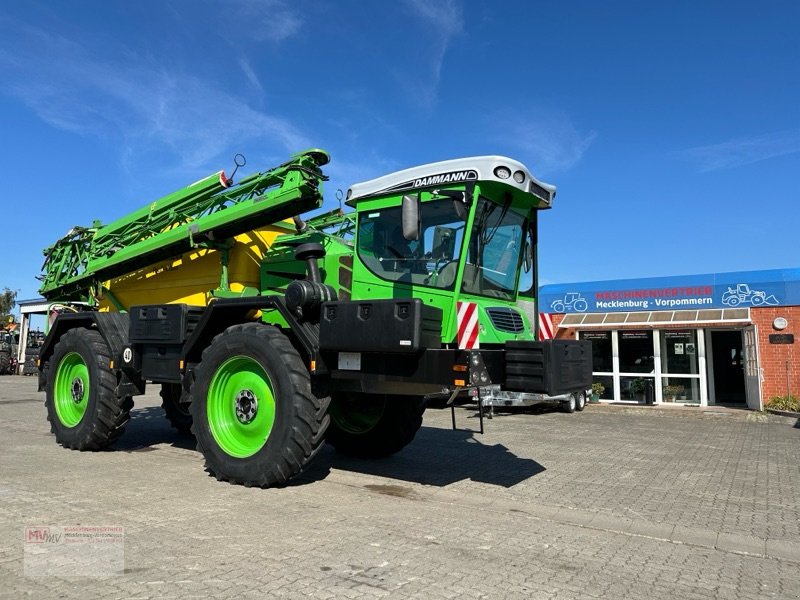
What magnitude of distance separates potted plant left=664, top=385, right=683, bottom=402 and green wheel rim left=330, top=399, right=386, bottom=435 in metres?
13.6

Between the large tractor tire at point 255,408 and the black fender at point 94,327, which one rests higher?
the black fender at point 94,327

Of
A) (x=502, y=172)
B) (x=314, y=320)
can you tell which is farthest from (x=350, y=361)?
(x=502, y=172)

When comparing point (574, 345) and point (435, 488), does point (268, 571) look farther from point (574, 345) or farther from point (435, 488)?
point (574, 345)

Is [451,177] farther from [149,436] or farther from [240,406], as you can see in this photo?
[149,436]

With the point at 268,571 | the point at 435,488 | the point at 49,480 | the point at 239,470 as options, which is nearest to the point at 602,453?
the point at 435,488

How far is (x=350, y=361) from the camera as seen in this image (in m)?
5.66

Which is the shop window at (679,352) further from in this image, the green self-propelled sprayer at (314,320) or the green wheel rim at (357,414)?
the green wheel rim at (357,414)

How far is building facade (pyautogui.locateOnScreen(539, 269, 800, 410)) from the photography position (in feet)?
54.4

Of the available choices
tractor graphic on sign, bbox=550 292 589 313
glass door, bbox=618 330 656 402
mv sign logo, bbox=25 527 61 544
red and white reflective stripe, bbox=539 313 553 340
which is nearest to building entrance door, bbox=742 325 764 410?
glass door, bbox=618 330 656 402

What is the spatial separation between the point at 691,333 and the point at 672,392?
1.90 m

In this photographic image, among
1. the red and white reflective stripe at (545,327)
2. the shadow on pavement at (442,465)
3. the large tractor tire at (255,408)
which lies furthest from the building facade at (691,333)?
the large tractor tire at (255,408)

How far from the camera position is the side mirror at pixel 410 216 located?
17.4 feet

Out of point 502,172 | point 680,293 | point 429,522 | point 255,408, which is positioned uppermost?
point 680,293

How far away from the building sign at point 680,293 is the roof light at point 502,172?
14.6 meters
